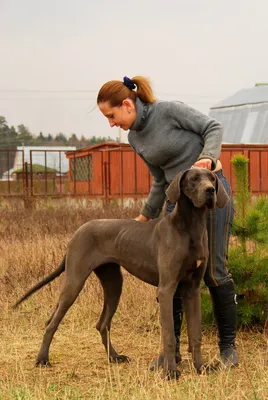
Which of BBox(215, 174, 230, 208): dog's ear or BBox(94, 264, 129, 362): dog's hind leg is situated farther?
BBox(94, 264, 129, 362): dog's hind leg

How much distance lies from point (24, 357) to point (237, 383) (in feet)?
6.04

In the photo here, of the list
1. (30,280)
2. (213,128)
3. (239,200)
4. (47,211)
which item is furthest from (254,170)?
(213,128)

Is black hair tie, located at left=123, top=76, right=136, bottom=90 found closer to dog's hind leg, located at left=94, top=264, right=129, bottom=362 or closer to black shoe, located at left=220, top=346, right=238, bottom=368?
dog's hind leg, located at left=94, top=264, right=129, bottom=362

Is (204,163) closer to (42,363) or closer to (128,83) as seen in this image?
(128,83)

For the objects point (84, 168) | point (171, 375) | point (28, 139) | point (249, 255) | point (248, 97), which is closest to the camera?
point (171, 375)

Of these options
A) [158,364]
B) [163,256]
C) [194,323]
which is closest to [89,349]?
[158,364]

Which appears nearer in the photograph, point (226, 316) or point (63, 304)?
point (226, 316)

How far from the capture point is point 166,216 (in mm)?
4895

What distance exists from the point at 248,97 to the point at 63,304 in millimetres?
34799

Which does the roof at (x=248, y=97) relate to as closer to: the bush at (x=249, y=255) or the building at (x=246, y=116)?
the building at (x=246, y=116)

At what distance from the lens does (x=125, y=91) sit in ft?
16.8

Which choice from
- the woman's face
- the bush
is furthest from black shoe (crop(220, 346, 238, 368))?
the woman's face

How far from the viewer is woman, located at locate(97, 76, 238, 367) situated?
506cm

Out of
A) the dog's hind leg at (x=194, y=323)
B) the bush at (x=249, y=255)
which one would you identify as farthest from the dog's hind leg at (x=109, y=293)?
the bush at (x=249, y=255)
